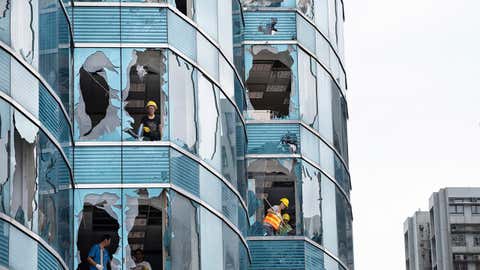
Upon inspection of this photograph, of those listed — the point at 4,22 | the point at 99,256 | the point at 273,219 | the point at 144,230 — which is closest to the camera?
the point at 4,22

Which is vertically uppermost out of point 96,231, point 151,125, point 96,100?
point 96,100

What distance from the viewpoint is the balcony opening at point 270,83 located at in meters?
50.1

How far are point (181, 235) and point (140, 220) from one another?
5.19 ft

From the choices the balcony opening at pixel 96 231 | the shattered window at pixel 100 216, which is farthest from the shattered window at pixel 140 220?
the balcony opening at pixel 96 231

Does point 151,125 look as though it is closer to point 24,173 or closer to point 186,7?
point 186,7

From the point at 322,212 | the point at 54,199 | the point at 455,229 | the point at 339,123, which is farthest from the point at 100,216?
the point at 455,229

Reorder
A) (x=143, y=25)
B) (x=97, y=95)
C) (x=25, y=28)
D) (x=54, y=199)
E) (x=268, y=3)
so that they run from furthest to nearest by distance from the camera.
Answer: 1. (x=268, y=3)
2. (x=97, y=95)
3. (x=143, y=25)
4. (x=54, y=199)
5. (x=25, y=28)

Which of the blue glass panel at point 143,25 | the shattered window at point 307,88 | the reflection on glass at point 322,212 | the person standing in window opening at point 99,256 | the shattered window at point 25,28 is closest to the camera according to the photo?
the shattered window at point 25,28

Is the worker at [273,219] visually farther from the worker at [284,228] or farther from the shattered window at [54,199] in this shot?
the shattered window at [54,199]

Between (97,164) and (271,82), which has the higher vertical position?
(271,82)

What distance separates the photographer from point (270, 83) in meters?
52.7

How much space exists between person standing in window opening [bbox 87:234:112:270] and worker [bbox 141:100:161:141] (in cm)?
264

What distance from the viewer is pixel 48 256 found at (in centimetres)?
3234

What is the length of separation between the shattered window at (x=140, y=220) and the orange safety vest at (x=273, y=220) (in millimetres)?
8470
